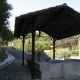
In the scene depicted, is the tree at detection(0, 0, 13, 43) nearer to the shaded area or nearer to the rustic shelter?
the rustic shelter

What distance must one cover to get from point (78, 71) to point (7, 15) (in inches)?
183

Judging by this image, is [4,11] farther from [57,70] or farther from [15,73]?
[57,70]

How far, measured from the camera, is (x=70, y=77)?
9031 millimetres

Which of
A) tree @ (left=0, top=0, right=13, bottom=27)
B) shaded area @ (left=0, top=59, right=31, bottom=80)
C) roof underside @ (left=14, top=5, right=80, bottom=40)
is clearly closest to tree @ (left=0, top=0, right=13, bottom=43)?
tree @ (left=0, top=0, right=13, bottom=27)

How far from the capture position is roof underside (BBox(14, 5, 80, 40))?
827 centimetres

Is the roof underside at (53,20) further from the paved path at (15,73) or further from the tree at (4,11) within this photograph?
the paved path at (15,73)

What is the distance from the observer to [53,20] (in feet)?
36.1

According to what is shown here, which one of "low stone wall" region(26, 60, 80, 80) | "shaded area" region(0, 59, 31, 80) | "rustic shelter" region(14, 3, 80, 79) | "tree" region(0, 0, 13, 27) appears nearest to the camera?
"rustic shelter" region(14, 3, 80, 79)

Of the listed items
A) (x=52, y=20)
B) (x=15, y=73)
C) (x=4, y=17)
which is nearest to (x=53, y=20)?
(x=52, y=20)

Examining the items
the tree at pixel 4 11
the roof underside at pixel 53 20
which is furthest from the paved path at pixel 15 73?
the tree at pixel 4 11

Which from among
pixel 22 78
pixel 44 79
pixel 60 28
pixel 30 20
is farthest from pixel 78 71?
pixel 60 28

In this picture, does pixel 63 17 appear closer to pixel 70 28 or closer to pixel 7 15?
pixel 70 28

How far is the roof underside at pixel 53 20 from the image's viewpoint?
8.27 metres

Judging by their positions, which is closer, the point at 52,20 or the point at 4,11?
the point at 4,11
